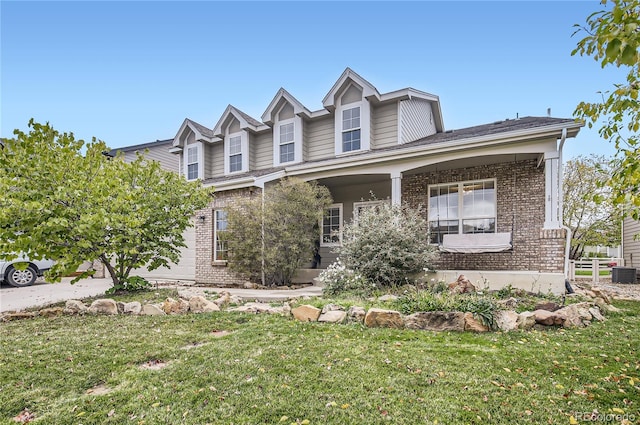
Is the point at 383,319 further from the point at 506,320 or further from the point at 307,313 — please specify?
the point at 506,320

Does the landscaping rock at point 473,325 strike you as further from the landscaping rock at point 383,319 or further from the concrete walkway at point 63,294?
the concrete walkway at point 63,294

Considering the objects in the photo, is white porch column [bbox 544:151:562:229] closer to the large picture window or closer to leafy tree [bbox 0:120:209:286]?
the large picture window

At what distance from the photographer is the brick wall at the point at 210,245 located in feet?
35.0

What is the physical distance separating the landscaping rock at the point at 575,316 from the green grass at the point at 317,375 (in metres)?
0.21

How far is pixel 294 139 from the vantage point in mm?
12117

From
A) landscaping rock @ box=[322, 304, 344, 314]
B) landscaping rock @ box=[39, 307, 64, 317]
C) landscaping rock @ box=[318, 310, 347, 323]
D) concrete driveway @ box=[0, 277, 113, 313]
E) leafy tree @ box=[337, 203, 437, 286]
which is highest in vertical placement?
leafy tree @ box=[337, 203, 437, 286]

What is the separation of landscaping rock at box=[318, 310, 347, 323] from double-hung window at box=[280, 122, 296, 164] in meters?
7.61

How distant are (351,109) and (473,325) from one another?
819 centimetres

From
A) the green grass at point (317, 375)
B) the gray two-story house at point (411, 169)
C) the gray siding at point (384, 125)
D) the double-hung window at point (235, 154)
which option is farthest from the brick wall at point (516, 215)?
the double-hung window at point (235, 154)

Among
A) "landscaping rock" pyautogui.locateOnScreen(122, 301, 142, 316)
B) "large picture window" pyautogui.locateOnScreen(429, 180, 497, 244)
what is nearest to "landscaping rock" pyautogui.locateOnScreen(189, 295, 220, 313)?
"landscaping rock" pyautogui.locateOnScreen(122, 301, 142, 316)

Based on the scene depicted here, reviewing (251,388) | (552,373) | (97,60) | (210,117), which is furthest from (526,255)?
(210,117)

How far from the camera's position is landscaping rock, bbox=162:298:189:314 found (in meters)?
6.09

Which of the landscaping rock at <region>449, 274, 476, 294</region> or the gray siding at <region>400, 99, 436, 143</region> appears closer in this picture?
the landscaping rock at <region>449, 274, 476, 294</region>

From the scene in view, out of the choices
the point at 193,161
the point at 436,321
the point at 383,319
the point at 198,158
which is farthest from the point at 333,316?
Result: the point at 193,161
